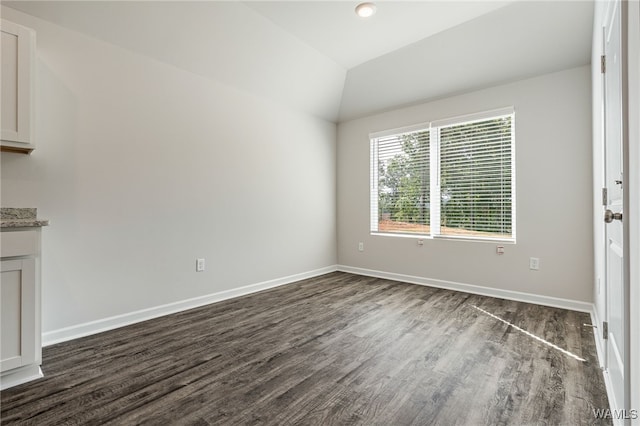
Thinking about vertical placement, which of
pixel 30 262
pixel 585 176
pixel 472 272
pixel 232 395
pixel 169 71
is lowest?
pixel 232 395

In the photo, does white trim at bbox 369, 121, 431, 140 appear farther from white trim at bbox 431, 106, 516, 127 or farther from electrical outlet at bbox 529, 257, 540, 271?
electrical outlet at bbox 529, 257, 540, 271

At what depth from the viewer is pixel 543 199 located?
3271mm

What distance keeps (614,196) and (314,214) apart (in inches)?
139

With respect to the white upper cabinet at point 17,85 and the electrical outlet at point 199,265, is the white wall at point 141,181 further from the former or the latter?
the white upper cabinet at point 17,85

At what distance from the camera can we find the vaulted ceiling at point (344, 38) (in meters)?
2.63

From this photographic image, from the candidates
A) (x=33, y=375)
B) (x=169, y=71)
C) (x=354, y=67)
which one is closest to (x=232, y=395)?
(x=33, y=375)

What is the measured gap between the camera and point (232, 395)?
66.3 inches

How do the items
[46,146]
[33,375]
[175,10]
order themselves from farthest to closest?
1. [175,10]
2. [46,146]
3. [33,375]

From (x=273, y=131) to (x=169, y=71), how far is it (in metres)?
1.40

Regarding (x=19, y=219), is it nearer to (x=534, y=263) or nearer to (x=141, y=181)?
(x=141, y=181)

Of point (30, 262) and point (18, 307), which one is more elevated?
point (30, 262)

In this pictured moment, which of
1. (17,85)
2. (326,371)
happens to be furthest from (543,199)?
(17,85)

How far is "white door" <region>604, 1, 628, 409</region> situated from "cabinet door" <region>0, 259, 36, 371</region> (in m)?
2.99

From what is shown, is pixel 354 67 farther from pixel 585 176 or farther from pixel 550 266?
pixel 550 266
